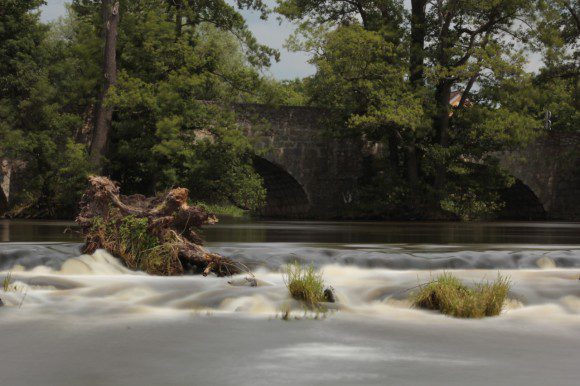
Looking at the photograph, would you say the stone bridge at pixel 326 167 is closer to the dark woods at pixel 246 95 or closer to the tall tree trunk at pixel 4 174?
the dark woods at pixel 246 95

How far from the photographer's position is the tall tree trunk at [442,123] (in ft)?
86.5

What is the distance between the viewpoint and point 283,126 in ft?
89.6

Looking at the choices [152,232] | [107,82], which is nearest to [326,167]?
[107,82]

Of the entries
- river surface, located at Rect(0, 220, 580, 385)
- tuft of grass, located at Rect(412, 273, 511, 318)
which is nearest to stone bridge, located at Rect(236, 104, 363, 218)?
river surface, located at Rect(0, 220, 580, 385)

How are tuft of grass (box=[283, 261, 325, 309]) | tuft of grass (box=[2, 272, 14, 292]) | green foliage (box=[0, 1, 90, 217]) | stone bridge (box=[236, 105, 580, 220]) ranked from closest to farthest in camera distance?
1. tuft of grass (box=[283, 261, 325, 309])
2. tuft of grass (box=[2, 272, 14, 292])
3. green foliage (box=[0, 1, 90, 217])
4. stone bridge (box=[236, 105, 580, 220])

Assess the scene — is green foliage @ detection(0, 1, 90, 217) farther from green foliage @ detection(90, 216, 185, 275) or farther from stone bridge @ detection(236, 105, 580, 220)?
green foliage @ detection(90, 216, 185, 275)

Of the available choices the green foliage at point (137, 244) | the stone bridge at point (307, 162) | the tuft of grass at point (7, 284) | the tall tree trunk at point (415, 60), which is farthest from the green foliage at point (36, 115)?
the tuft of grass at point (7, 284)

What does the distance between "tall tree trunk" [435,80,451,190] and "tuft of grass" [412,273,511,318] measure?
769 inches

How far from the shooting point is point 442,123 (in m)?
26.7

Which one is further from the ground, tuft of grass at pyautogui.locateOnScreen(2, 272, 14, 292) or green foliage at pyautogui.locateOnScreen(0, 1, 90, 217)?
green foliage at pyautogui.locateOnScreen(0, 1, 90, 217)

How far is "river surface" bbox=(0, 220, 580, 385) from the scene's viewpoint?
4.75m

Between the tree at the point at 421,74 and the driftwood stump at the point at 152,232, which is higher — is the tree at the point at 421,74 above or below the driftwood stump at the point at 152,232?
above

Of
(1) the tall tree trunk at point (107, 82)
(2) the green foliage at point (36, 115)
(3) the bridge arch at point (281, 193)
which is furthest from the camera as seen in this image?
(3) the bridge arch at point (281, 193)

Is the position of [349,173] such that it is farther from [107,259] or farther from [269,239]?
[107,259]
